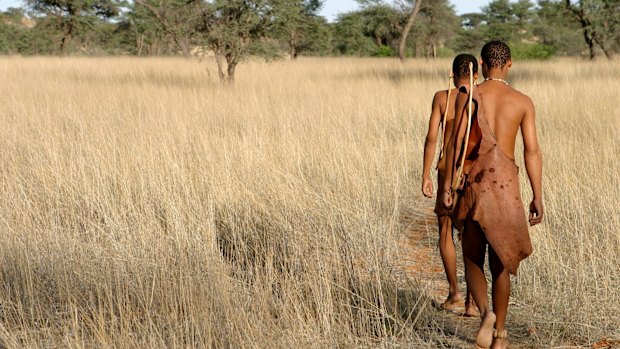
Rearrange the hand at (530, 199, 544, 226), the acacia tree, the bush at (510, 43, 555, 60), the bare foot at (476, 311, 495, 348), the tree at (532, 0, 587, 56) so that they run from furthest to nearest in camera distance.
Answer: the tree at (532, 0, 587, 56) → the bush at (510, 43, 555, 60) → the acacia tree → the hand at (530, 199, 544, 226) → the bare foot at (476, 311, 495, 348)

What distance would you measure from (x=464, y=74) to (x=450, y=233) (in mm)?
796

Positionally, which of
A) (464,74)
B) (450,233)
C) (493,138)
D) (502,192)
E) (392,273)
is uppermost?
(464,74)

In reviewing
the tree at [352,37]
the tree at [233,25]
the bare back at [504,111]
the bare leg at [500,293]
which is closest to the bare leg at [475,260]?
the bare leg at [500,293]

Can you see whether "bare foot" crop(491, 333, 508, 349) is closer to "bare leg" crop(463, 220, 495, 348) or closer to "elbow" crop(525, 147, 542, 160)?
"bare leg" crop(463, 220, 495, 348)

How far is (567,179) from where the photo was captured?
582 centimetres

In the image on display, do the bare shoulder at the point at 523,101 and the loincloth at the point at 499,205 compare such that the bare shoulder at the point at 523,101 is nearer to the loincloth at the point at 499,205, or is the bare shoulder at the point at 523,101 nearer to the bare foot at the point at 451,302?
the loincloth at the point at 499,205

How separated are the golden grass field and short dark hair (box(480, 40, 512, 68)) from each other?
→ 1.12 meters

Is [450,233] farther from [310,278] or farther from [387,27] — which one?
[387,27]

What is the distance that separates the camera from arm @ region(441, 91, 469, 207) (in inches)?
116

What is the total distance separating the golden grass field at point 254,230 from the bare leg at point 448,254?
20cm

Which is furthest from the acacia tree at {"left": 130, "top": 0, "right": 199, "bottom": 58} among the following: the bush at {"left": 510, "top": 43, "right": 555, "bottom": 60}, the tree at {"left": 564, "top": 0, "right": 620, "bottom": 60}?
the bush at {"left": 510, "top": 43, "right": 555, "bottom": 60}

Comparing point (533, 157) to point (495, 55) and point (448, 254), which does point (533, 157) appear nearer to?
point (495, 55)

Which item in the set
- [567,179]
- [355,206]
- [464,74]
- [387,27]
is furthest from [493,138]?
[387,27]

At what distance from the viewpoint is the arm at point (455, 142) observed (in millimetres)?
2938
